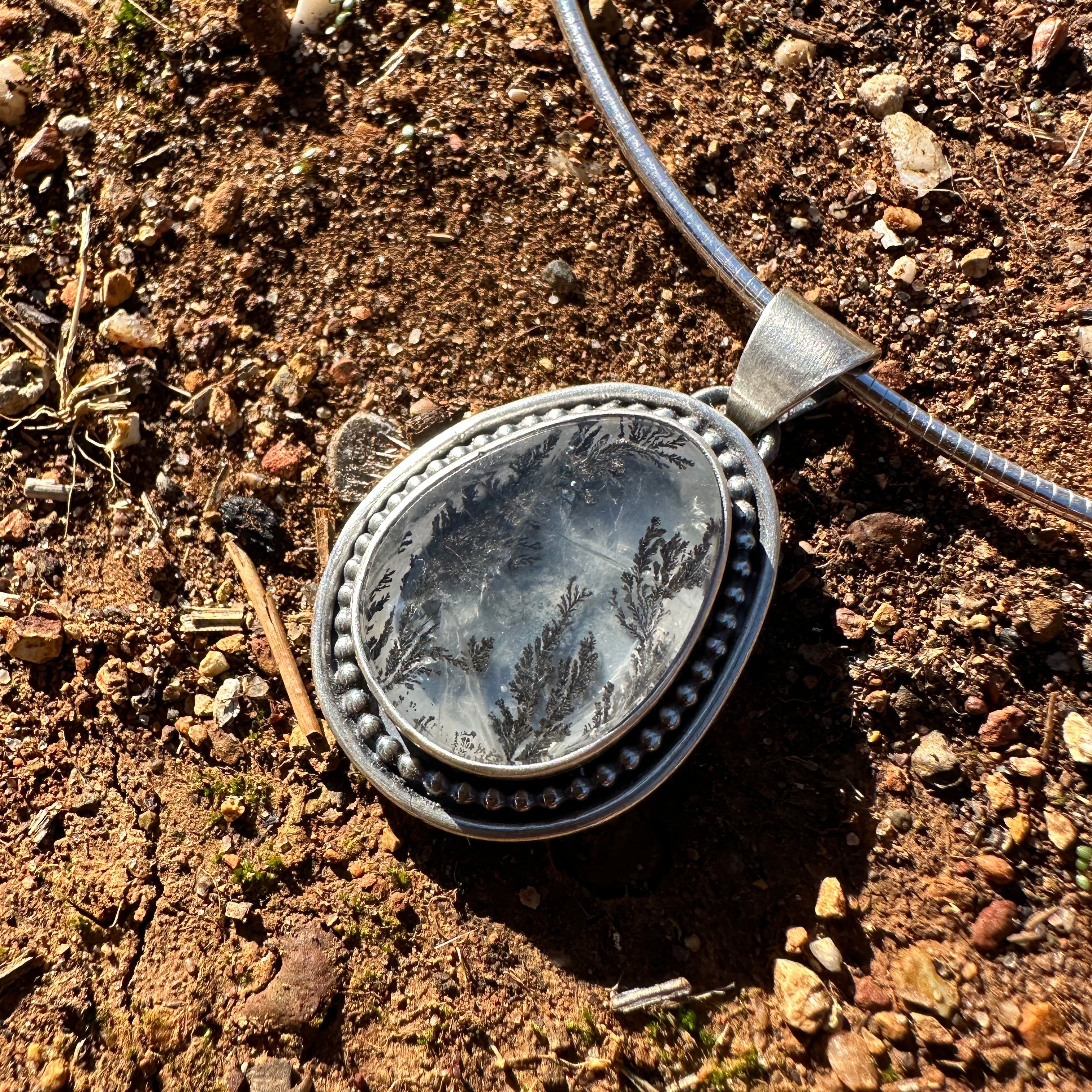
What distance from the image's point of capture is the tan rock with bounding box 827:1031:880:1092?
2.14 metres

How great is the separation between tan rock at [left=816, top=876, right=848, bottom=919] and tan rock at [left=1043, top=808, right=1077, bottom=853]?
471mm

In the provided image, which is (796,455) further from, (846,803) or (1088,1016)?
(1088,1016)

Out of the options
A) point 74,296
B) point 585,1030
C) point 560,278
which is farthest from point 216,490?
point 585,1030

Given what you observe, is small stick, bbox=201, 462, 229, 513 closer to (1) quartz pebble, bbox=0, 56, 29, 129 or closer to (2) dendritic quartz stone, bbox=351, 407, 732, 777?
(2) dendritic quartz stone, bbox=351, 407, 732, 777

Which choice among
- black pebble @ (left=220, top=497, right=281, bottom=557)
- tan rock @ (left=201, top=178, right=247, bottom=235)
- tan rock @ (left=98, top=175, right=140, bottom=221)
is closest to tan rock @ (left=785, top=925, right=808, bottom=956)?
black pebble @ (left=220, top=497, right=281, bottom=557)

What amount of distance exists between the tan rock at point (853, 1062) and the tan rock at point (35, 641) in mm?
1940

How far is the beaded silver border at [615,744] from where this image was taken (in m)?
2.22

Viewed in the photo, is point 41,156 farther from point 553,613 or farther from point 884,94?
point 884,94

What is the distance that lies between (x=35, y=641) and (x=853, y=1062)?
6.67 ft

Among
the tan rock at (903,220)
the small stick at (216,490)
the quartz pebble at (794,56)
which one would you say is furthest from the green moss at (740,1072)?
the quartz pebble at (794,56)

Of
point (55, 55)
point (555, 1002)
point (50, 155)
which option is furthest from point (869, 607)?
point (55, 55)

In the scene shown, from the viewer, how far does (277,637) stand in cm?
246

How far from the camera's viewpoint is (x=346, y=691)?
2.33 m

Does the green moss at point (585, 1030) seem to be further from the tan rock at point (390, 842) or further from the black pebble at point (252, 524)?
the black pebble at point (252, 524)
